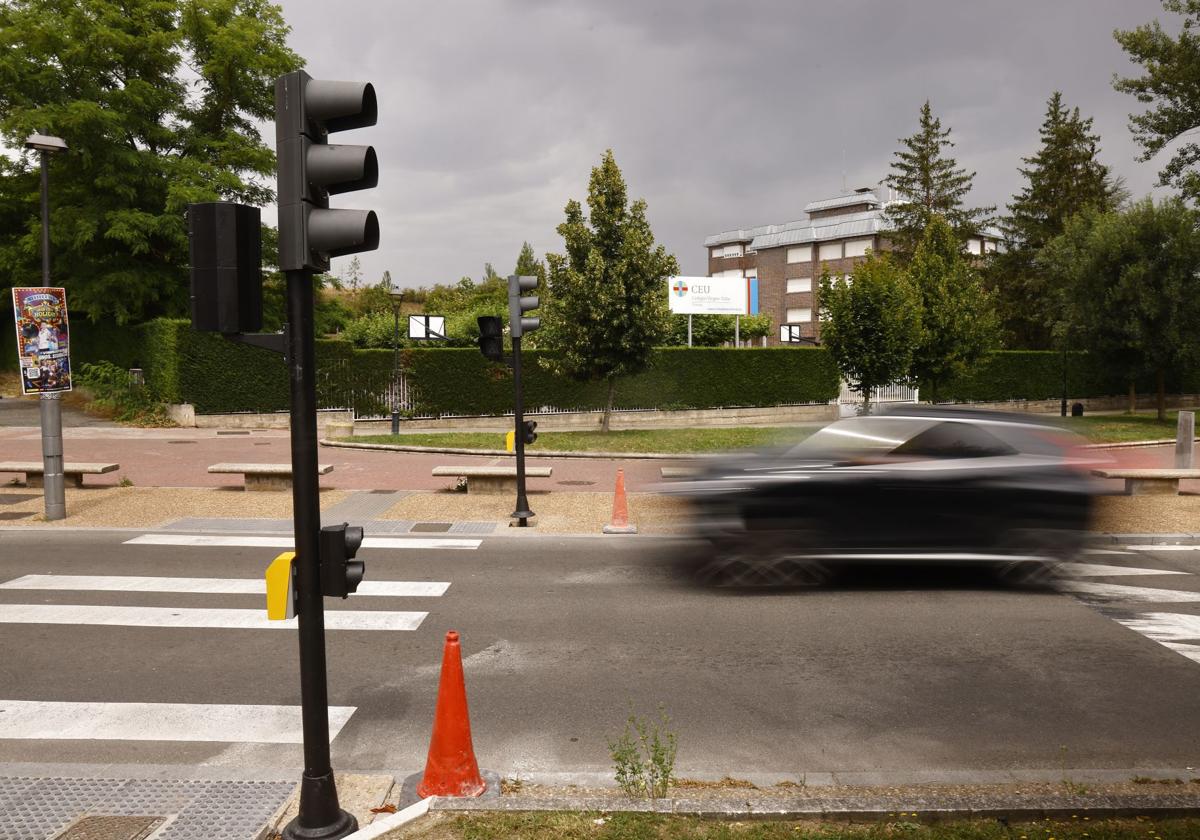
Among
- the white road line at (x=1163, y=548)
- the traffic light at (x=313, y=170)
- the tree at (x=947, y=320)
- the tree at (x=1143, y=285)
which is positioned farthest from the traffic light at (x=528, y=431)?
the tree at (x=1143, y=285)

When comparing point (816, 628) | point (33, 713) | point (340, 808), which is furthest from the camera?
point (816, 628)

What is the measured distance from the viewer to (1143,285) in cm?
3145

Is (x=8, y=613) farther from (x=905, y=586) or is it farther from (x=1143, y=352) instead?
(x=1143, y=352)

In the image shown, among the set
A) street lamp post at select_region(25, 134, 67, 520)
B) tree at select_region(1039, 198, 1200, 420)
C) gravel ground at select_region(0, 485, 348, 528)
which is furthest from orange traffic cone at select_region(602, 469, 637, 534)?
tree at select_region(1039, 198, 1200, 420)

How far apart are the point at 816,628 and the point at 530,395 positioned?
2398 centimetres

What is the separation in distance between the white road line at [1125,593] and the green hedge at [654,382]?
19159 millimetres

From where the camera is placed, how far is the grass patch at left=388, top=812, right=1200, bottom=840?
3902mm

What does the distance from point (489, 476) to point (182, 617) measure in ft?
23.3

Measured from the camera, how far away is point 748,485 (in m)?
8.33

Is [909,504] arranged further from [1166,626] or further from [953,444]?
[1166,626]

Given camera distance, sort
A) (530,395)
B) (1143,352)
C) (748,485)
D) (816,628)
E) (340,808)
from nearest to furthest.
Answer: (340,808), (816,628), (748,485), (530,395), (1143,352)

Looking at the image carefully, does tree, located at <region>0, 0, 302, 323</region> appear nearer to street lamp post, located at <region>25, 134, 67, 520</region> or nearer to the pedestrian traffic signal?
street lamp post, located at <region>25, 134, 67, 520</region>

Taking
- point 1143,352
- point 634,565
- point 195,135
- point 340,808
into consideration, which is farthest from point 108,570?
point 1143,352

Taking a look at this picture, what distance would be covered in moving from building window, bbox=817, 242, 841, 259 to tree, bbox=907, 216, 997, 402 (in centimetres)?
2934
